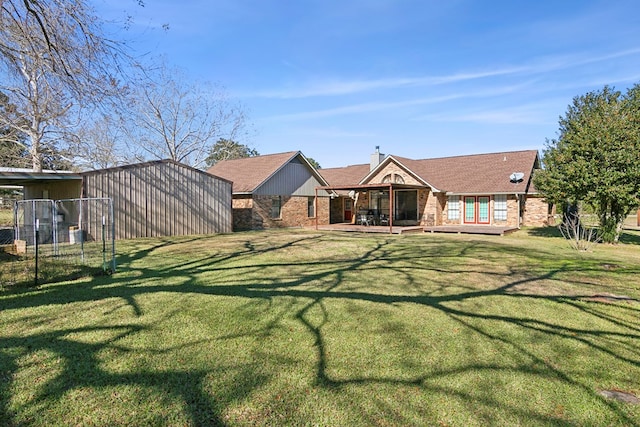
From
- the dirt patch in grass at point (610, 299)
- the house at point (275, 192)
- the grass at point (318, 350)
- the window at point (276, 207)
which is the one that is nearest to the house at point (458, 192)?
the house at point (275, 192)

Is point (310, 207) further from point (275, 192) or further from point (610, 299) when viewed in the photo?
point (610, 299)

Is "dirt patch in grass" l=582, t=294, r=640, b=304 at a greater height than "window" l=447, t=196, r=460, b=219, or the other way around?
"window" l=447, t=196, r=460, b=219

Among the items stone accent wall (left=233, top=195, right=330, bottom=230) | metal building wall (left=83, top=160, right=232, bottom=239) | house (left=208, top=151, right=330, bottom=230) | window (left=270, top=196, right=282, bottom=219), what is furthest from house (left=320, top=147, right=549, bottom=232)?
metal building wall (left=83, top=160, right=232, bottom=239)

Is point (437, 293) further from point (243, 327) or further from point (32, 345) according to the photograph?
point (32, 345)

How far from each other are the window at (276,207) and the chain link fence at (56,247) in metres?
8.86

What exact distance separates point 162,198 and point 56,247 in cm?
575

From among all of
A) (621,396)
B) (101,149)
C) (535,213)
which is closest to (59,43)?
(621,396)

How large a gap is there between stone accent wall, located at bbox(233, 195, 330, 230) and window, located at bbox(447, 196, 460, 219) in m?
8.94

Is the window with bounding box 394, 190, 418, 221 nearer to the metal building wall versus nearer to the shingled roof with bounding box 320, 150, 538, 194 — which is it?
the shingled roof with bounding box 320, 150, 538, 194

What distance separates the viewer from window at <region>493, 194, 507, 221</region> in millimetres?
21016

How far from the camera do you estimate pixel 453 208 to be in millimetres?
22625

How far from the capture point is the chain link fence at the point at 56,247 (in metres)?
7.31

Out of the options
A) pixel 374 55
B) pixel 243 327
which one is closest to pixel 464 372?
pixel 243 327

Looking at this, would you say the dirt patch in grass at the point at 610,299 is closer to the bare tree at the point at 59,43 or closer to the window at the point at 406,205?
the bare tree at the point at 59,43
